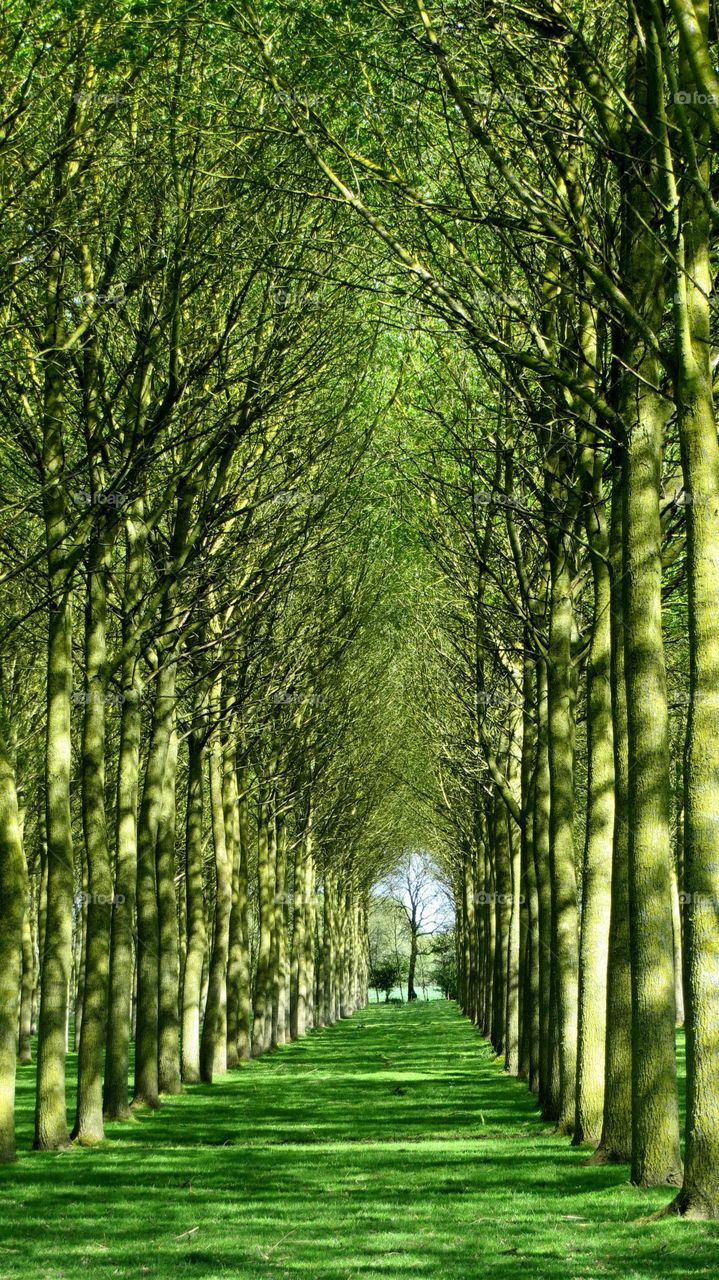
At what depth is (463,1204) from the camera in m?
11.5

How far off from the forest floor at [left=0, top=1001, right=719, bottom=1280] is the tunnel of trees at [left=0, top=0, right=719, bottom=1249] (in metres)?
0.75

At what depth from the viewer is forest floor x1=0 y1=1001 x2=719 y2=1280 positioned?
9.00 meters

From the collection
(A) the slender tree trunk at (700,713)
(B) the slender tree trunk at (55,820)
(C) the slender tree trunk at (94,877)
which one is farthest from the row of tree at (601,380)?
(C) the slender tree trunk at (94,877)

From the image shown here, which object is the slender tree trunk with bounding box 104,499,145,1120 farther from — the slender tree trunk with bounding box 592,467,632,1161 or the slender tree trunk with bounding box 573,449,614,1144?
the slender tree trunk with bounding box 592,467,632,1161

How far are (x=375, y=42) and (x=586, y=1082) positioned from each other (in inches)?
428

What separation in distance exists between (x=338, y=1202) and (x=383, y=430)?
17971mm

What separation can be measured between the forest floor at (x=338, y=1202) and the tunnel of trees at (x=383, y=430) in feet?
2.48

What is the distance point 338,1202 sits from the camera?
39.0 ft

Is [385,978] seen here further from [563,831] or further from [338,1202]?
[338,1202]

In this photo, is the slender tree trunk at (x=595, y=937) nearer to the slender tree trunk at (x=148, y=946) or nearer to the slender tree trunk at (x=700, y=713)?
the slender tree trunk at (x=700, y=713)

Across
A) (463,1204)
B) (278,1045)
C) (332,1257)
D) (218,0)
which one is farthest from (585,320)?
(278,1045)

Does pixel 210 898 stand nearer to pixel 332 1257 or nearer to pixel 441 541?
pixel 441 541

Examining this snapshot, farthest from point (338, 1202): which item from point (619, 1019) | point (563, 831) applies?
point (563, 831)

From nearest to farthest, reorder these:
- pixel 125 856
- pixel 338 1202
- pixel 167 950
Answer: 1. pixel 338 1202
2. pixel 125 856
3. pixel 167 950
